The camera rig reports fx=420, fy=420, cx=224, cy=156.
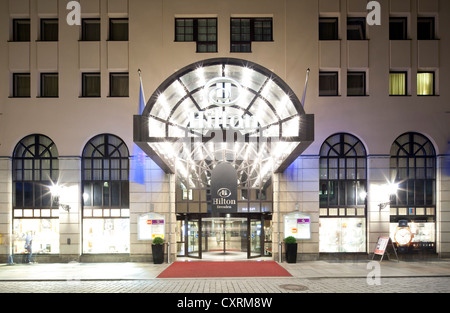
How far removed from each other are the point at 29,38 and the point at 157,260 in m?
14.0

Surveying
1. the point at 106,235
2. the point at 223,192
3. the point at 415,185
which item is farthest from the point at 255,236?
the point at 415,185

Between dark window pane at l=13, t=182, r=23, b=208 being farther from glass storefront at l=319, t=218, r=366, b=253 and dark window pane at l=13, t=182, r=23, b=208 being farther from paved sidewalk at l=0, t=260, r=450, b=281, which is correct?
glass storefront at l=319, t=218, r=366, b=253

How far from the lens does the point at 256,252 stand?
23156 millimetres

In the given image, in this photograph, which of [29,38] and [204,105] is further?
[29,38]

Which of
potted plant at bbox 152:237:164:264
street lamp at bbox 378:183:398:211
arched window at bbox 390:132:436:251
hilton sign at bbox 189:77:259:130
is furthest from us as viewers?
arched window at bbox 390:132:436:251

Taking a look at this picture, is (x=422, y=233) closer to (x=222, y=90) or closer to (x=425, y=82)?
(x=425, y=82)

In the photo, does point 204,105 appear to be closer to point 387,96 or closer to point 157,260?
point 157,260

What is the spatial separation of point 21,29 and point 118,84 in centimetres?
627

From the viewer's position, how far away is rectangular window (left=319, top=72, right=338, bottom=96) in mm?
22984

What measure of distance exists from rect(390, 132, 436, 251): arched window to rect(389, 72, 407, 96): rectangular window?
2411 mm

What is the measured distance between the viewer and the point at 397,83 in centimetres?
2322

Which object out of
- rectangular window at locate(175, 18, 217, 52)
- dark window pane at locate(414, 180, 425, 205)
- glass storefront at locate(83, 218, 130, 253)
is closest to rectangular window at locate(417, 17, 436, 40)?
dark window pane at locate(414, 180, 425, 205)
